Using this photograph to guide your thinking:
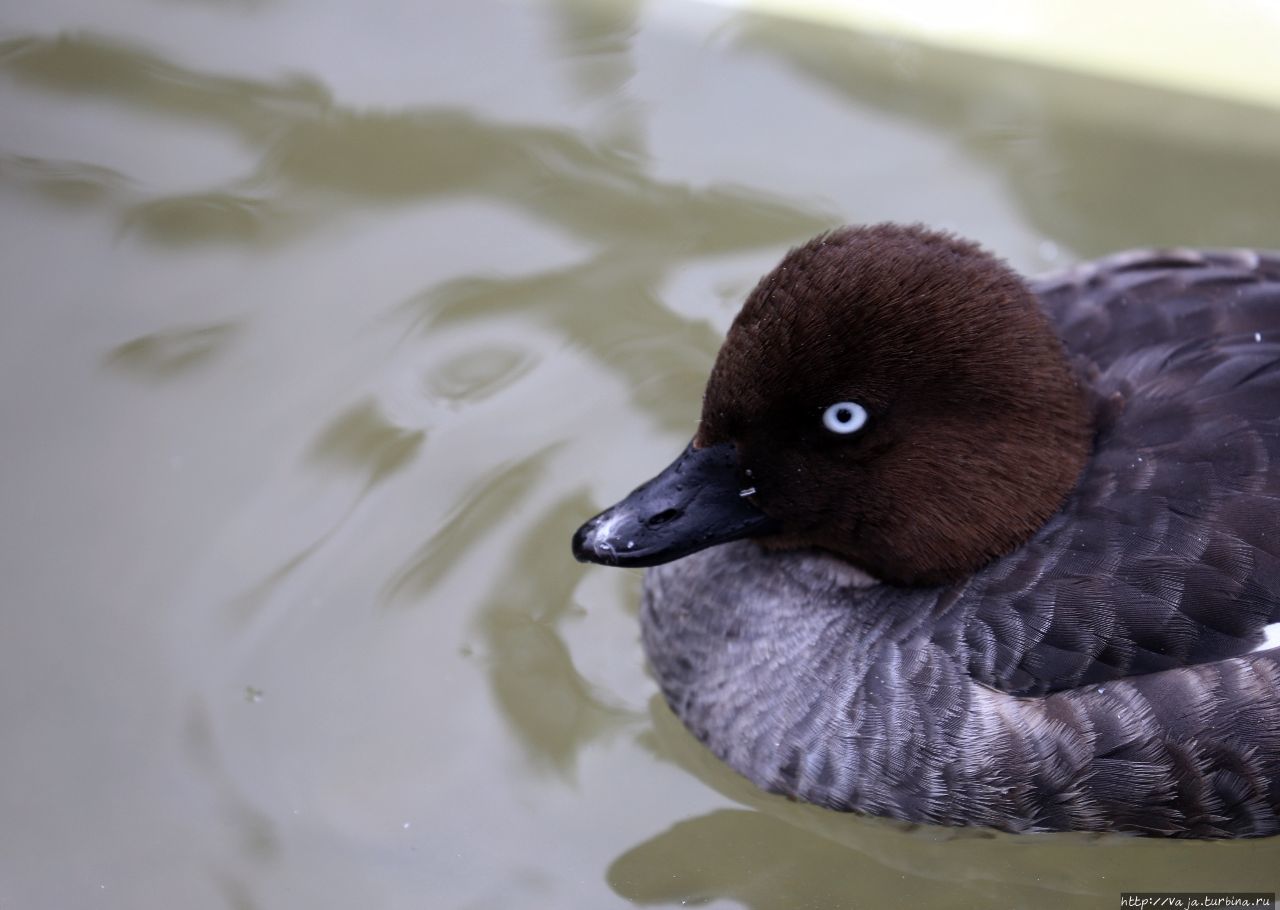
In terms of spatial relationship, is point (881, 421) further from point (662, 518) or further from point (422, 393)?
point (422, 393)

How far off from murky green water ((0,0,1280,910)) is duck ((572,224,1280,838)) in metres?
0.36

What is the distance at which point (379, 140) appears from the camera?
253 inches

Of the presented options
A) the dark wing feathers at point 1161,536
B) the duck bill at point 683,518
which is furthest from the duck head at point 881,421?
the dark wing feathers at point 1161,536

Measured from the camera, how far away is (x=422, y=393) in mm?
5496

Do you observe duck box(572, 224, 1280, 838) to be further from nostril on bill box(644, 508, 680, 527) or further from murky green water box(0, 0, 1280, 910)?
murky green water box(0, 0, 1280, 910)

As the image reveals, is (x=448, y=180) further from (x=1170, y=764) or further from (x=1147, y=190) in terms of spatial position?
(x=1170, y=764)

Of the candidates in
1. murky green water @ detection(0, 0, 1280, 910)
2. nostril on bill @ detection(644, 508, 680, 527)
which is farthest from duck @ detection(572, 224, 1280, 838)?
murky green water @ detection(0, 0, 1280, 910)

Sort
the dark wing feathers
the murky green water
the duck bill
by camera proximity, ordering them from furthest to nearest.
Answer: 1. the murky green water
2. the duck bill
3. the dark wing feathers

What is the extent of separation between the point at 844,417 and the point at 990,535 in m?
0.50

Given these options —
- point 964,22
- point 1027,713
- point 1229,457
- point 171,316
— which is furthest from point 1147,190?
point 171,316

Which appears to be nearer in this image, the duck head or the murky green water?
the duck head

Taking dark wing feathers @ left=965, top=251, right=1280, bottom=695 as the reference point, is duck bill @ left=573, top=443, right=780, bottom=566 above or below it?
below

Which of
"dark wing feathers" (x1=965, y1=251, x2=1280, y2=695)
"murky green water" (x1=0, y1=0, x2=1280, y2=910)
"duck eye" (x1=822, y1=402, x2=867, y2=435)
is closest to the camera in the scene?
"dark wing feathers" (x1=965, y1=251, x2=1280, y2=695)

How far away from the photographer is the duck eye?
393 cm
